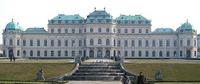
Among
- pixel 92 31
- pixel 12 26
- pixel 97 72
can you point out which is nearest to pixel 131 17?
pixel 92 31

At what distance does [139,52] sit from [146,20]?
703 cm

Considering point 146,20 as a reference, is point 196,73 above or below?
below

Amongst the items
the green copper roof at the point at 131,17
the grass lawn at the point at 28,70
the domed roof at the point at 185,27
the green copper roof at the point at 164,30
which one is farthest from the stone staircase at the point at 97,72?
the green copper roof at the point at 164,30

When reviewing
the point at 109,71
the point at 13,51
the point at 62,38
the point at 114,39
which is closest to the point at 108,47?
the point at 114,39

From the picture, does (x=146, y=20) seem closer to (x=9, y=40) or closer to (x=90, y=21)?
(x=90, y=21)

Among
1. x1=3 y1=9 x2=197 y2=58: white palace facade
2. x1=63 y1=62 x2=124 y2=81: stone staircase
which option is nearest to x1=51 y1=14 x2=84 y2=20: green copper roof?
x1=3 y1=9 x2=197 y2=58: white palace facade

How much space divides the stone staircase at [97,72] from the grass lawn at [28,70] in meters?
1.19

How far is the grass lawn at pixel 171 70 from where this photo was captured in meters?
50.2

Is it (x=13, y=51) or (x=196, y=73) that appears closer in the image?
Answer: (x=196, y=73)

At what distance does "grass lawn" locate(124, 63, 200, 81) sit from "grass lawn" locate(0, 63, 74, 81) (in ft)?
23.9

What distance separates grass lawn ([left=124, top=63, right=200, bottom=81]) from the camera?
5025 centimetres

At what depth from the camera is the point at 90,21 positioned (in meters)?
104

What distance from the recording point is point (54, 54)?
106312 millimetres

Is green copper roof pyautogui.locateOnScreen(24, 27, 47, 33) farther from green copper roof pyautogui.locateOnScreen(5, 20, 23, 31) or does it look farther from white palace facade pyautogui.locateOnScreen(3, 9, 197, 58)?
green copper roof pyautogui.locateOnScreen(5, 20, 23, 31)
